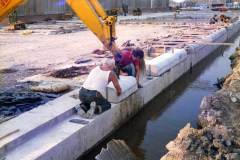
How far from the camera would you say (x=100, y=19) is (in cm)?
982

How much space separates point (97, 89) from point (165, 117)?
121 inches

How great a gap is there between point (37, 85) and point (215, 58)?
A: 1154 centimetres

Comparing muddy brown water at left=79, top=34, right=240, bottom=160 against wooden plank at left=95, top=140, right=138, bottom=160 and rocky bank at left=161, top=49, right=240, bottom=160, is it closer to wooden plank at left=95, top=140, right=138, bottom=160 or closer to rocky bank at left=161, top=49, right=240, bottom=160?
wooden plank at left=95, top=140, right=138, bottom=160

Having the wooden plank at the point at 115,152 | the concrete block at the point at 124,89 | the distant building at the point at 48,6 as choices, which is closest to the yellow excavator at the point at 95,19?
the concrete block at the point at 124,89

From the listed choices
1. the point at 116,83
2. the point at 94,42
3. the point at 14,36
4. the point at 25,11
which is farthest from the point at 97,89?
the point at 25,11

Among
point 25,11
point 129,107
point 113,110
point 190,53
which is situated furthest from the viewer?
point 25,11

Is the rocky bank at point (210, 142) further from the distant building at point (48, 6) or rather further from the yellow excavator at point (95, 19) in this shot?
the distant building at point (48, 6)

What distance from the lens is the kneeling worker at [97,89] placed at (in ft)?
24.6

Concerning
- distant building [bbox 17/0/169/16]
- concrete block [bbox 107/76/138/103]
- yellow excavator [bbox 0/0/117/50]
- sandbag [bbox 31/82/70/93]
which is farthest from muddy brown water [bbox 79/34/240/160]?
distant building [bbox 17/0/169/16]

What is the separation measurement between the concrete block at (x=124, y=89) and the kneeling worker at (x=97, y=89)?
421 millimetres

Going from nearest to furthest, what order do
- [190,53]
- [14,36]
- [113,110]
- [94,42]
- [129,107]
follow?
[113,110]
[129,107]
[190,53]
[94,42]
[14,36]

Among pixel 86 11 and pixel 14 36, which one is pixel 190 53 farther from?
pixel 14 36

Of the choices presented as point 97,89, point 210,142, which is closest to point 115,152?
point 210,142

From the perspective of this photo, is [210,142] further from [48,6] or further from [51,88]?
[48,6]
